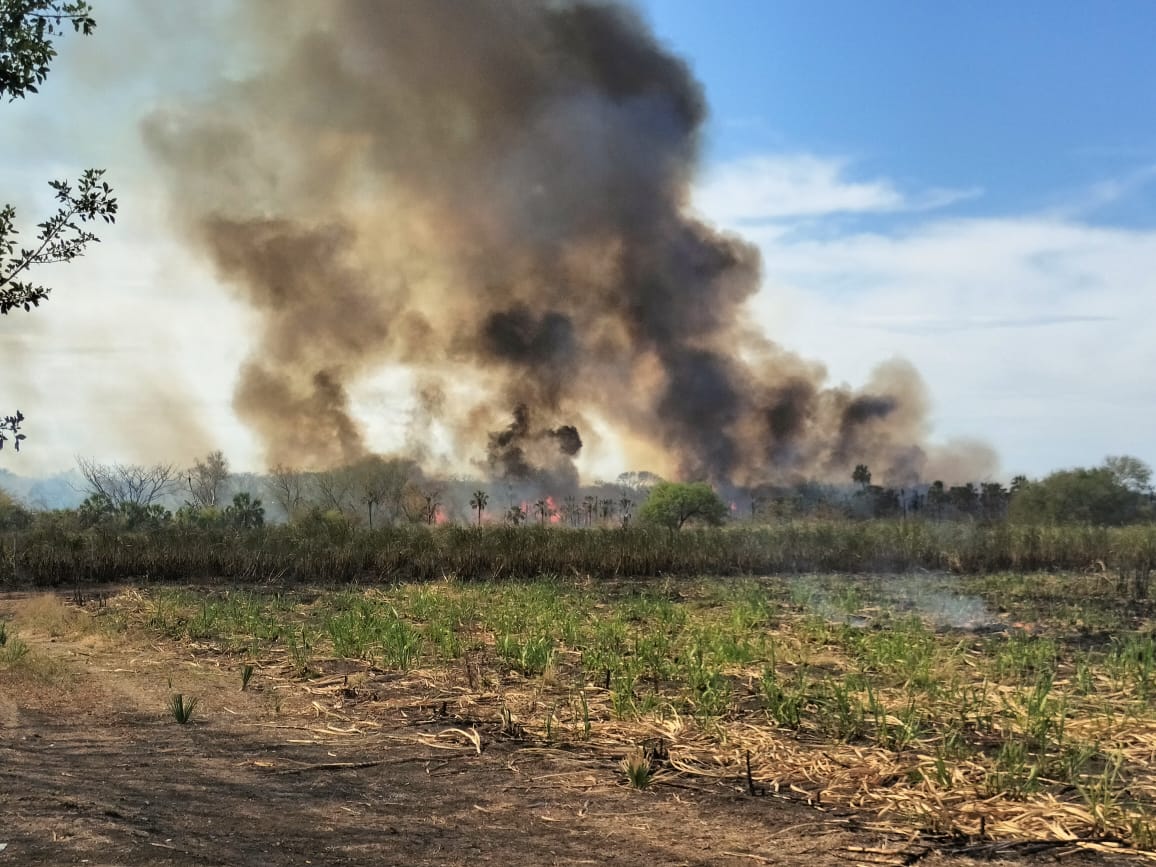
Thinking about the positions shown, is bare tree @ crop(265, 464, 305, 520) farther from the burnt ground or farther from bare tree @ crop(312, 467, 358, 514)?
the burnt ground

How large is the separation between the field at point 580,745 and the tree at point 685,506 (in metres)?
39.2

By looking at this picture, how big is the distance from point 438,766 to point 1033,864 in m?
3.39

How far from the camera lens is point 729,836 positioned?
414cm

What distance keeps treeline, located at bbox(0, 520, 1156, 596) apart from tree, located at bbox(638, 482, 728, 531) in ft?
77.9

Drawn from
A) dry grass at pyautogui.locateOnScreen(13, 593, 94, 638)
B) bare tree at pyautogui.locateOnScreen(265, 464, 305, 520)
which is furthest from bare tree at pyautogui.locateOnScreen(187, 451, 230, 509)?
dry grass at pyautogui.locateOnScreen(13, 593, 94, 638)

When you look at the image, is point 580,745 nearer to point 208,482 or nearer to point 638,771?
point 638,771

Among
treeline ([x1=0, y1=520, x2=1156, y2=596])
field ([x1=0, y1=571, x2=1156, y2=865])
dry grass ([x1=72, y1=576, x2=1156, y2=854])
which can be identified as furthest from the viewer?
treeline ([x1=0, y1=520, x2=1156, y2=596])

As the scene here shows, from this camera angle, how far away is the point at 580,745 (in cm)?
580

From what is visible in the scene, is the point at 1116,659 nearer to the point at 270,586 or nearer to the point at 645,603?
the point at 645,603

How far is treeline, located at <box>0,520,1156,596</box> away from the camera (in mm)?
23469

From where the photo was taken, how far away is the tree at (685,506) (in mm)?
50719

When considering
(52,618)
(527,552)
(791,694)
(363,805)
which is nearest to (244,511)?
(527,552)

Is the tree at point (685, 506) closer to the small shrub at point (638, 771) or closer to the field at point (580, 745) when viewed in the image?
the field at point (580, 745)

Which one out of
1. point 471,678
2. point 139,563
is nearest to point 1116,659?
point 471,678
